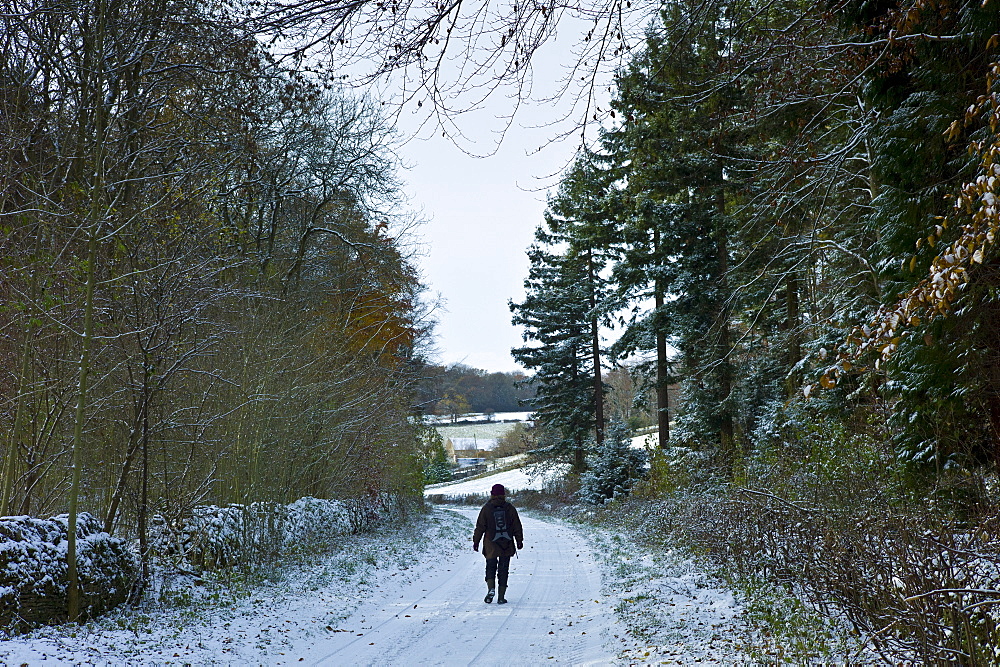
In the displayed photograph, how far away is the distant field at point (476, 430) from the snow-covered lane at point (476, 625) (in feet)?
249

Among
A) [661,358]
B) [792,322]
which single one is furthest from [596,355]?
[792,322]

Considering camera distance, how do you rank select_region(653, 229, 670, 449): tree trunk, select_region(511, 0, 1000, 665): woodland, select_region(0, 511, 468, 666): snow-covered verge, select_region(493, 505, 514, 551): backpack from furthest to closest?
select_region(653, 229, 670, 449): tree trunk → select_region(493, 505, 514, 551): backpack → select_region(0, 511, 468, 666): snow-covered verge → select_region(511, 0, 1000, 665): woodland

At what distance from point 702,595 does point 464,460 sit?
73385 mm

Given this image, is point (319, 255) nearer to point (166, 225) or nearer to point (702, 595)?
point (166, 225)

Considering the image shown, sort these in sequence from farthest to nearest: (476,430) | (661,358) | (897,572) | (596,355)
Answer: (476,430) < (596,355) < (661,358) < (897,572)

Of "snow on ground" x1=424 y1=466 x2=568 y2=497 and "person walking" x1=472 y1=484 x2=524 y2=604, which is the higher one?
"person walking" x1=472 y1=484 x2=524 y2=604

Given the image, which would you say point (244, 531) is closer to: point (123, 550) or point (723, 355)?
point (123, 550)

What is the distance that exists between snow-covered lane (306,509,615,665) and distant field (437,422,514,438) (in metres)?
75.9

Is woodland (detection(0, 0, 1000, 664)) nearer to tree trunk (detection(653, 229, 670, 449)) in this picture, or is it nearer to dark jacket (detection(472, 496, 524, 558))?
dark jacket (detection(472, 496, 524, 558))

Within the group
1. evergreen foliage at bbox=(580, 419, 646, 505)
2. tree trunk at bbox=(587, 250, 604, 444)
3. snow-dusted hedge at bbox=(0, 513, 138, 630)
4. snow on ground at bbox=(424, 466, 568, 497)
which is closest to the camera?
snow-dusted hedge at bbox=(0, 513, 138, 630)

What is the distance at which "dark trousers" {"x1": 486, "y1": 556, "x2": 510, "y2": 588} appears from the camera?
9414 mm

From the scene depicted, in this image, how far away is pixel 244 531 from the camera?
433 inches

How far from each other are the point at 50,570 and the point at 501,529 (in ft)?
19.1

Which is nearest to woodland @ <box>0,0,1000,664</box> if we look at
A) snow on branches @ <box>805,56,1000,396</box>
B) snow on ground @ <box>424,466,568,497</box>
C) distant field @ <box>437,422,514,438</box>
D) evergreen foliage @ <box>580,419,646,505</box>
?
snow on branches @ <box>805,56,1000,396</box>
